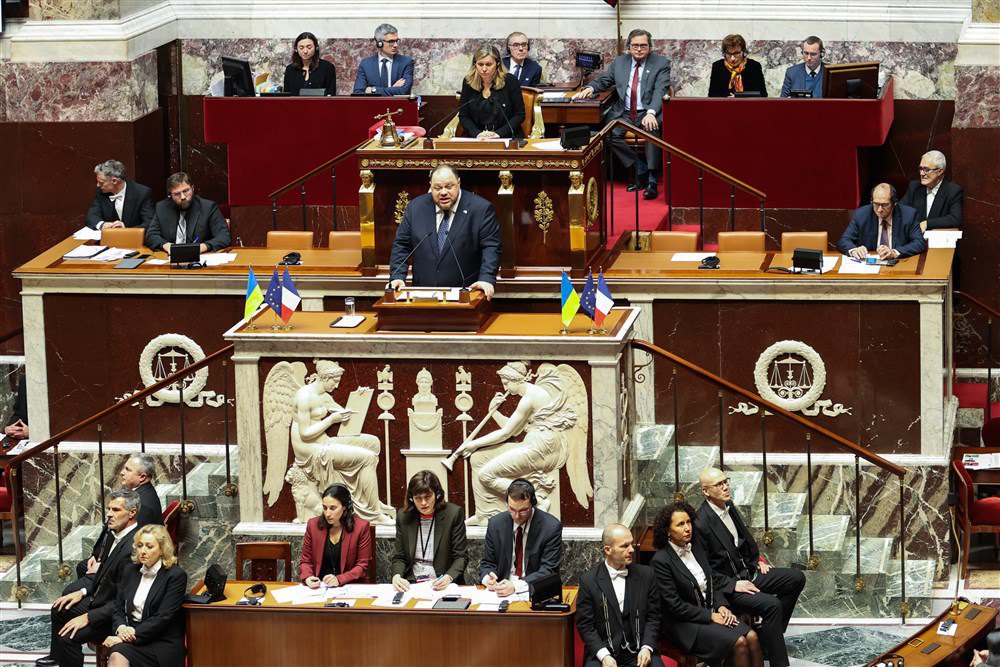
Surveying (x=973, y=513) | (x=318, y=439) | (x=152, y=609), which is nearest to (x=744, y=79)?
(x=973, y=513)

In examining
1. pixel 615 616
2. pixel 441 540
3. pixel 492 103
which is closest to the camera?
pixel 615 616

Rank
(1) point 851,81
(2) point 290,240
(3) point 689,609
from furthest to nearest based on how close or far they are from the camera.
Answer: (1) point 851,81 < (2) point 290,240 < (3) point 689,609

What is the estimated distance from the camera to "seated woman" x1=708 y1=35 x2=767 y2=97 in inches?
614

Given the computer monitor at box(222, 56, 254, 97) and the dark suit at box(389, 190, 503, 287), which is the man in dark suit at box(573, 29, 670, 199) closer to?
the computer monitor at box(222, 56, 254, 97)

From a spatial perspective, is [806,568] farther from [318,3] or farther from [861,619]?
[318,3]

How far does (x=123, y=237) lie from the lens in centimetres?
1426

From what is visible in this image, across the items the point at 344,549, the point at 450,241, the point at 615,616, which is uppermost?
the point at 450,241

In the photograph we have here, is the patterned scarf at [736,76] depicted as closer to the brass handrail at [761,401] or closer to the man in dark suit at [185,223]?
the man in dark suit at [185,223]

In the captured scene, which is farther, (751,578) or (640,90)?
(640,90)

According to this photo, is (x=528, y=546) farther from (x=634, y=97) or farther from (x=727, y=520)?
(x=634, y=97)

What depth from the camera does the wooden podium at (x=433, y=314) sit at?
11.1 meters

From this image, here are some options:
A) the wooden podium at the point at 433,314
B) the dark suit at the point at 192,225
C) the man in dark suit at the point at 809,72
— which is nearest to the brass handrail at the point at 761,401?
the wooden podium at the point at 433,314

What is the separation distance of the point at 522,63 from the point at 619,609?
6.83 meters

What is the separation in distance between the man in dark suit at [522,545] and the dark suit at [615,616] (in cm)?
36
